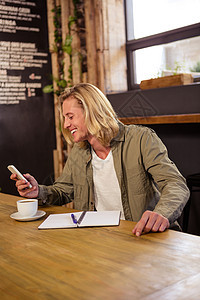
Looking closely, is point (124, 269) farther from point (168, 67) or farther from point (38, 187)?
point (168, 67)

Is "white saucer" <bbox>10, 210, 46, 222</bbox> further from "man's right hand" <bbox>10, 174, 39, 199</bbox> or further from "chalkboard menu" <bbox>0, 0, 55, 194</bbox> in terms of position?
"chalkboard menu" <bbox>0, 0, 55, 194</bbox>

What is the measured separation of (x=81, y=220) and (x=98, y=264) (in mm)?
485

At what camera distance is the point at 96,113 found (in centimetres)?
210

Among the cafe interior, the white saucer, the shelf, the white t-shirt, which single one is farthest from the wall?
the white saucer

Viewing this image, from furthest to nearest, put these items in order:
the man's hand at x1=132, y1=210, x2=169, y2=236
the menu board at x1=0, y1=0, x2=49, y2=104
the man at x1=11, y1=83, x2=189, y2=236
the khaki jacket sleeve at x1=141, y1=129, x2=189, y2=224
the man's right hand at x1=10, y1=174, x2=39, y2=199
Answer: the menu board at x1=0, y1=0, x2=49, y2=104, the man at x1=11, y1=83, x2=189, y2=236, the man's right hand at x1=10, y1=174, x2=39, y2=199, the khaki jacket sleeve at x1=141, y1=129, x2=189, y2=224, the man's hand at x1=132, y1=210, x2=169, y2=236

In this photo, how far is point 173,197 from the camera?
1634 millimetres

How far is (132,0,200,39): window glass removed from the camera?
343 cm

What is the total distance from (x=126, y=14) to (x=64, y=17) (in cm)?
70

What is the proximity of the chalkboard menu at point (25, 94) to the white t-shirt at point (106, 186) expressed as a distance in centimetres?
230

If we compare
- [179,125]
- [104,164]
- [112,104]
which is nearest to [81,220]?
[104,164]

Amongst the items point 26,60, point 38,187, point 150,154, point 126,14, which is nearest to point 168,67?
point 126,14

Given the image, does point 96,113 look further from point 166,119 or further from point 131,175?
point 166,119

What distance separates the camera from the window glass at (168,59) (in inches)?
134

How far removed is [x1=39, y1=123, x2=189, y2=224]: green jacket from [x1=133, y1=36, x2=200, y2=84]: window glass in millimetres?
1576
